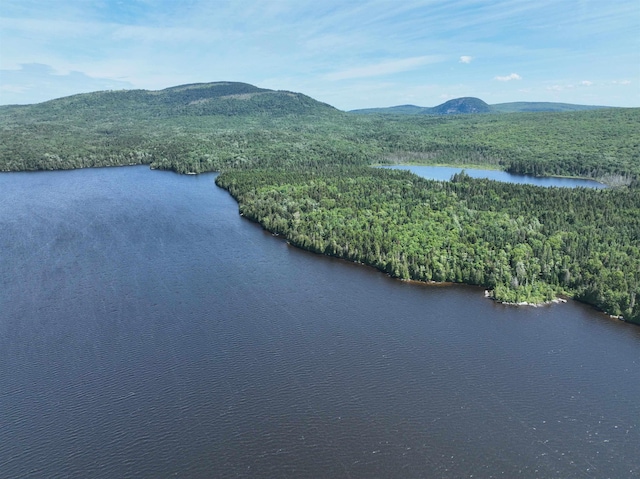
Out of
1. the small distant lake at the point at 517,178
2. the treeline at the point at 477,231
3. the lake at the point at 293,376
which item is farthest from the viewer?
the small distant lake at the point at 517,178

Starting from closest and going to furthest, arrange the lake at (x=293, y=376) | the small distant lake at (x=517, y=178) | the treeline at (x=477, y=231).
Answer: the lake at (x=293, y=376) → the treeline at (x=477, y=231) → the small distant lake at (x=517, y=178)

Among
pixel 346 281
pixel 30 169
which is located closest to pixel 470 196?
pixel 346 281

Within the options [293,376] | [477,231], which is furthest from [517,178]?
[293,376]

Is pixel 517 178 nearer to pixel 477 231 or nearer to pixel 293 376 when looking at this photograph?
pixel 477 231

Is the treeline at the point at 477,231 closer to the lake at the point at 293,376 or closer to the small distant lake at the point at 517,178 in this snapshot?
the lake at the point at 293,376

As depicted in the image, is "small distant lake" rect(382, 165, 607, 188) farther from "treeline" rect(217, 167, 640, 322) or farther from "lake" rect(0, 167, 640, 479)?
"lake" rect(0, 167, 640, 479)

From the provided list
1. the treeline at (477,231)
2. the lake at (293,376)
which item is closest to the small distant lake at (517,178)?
the treeline at (477,231)
